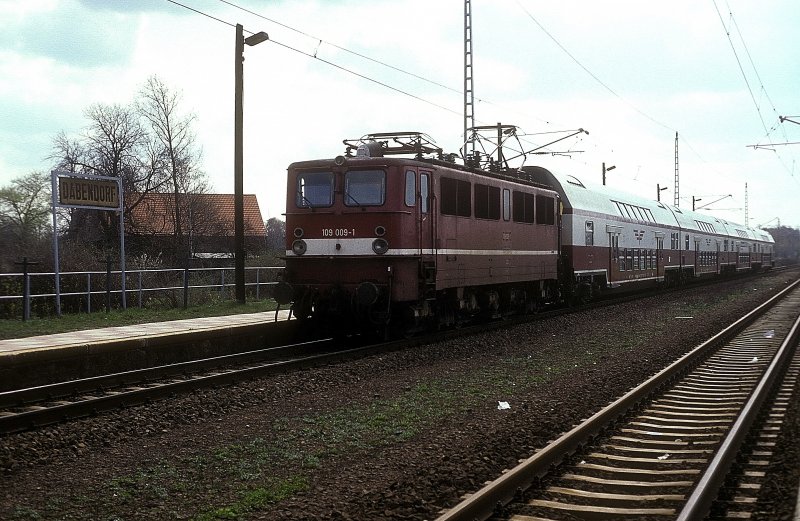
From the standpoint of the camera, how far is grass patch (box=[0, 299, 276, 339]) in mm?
14558

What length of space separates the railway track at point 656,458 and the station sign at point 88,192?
41.9 ft

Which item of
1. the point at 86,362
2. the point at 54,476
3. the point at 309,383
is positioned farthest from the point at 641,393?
the point at 86,362

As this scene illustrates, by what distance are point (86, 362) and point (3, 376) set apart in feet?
4.57

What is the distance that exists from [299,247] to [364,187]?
1655 millimetres

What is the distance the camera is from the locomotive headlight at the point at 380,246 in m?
14.2

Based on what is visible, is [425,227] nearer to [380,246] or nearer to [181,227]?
[380,246]

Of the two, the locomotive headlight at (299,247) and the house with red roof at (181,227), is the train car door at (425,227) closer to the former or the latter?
the locomotive headlight at (299,247)

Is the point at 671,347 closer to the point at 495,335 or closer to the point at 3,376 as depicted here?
the point at 495,335

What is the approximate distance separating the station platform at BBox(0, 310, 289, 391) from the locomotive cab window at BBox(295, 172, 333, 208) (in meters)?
2.54

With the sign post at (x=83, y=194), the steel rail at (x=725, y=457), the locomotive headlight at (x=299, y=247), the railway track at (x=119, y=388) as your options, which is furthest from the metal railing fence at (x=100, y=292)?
the steel rail at (x=725, y=457)

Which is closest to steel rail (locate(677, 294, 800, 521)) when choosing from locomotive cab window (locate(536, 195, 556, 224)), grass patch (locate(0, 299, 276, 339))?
locomotive cab window (locate(536, 195, 556, 224))

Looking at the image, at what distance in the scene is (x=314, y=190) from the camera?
49.5ft

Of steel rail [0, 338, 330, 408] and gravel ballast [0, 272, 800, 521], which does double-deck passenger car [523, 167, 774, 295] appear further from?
steel rail [0, 338, 330, 408]

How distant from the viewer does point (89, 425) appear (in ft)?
27.3
